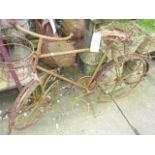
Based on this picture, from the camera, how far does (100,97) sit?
163 inches

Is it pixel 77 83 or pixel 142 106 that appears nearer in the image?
pixel 77 83

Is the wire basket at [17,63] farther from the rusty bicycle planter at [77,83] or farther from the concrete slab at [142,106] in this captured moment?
the concrete slab at [142,106]

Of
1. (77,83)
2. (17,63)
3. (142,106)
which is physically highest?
(17,63)

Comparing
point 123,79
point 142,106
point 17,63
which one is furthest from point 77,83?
point 142,106

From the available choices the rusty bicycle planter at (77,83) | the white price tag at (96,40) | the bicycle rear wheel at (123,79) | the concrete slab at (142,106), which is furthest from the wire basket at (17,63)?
the concrete slab at (142,106)

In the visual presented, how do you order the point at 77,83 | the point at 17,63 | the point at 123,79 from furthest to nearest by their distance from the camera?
the point at 123,79 → the point at 77,83 → the point at 17,63

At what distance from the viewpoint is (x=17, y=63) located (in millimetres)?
3199

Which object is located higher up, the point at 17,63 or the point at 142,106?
the point at 17,63

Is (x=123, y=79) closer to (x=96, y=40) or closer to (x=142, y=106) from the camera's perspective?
(x=142, y=106)

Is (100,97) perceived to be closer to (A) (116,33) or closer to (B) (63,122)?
(B) (63,122)

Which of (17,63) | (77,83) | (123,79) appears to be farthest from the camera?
(123,79)

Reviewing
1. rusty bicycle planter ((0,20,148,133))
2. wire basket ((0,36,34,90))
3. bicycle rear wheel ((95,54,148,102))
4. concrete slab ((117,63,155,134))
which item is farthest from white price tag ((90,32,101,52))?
concrete slab ((117,63,155,134))

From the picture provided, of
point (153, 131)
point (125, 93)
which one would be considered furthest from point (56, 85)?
point (153, 131)

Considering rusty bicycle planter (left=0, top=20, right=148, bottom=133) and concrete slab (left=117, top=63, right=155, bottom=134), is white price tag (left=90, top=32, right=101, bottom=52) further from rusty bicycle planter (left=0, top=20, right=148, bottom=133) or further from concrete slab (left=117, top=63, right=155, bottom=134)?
concrete slab (left=117, top=63, right=155, bottom=134)
